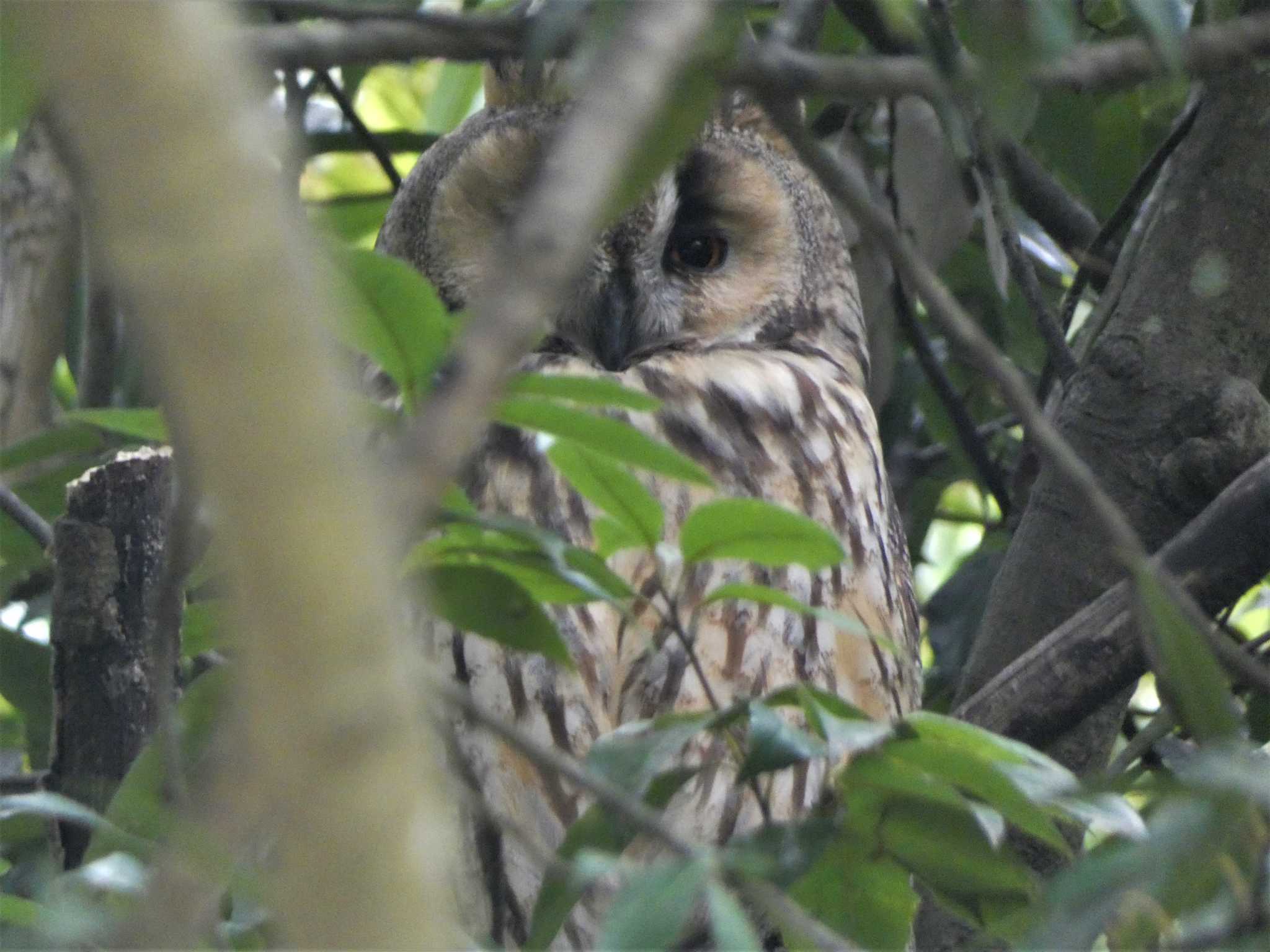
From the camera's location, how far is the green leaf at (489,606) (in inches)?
34.2

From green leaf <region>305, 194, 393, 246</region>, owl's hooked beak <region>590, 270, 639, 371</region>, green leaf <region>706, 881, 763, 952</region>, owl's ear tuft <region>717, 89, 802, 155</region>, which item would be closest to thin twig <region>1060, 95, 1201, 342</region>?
owl's ear tuft <region>717, 89, 802, 155</region>

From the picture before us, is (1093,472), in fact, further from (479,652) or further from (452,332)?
(452,332)

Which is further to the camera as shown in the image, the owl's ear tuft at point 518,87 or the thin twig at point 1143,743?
the owl's ear tuft at point 518,87

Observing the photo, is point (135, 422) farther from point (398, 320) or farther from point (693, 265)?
point (693, 265)

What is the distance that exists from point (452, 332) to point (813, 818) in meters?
0.32

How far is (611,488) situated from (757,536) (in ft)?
0.26

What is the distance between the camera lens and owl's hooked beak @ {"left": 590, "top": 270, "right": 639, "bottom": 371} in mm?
1894

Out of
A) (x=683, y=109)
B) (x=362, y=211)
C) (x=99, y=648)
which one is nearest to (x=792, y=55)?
(x=683, y=109)

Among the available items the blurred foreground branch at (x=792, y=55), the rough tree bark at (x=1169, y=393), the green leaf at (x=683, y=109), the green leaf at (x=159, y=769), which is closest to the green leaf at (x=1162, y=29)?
the blurred foreground branch at (x=792, y=55)

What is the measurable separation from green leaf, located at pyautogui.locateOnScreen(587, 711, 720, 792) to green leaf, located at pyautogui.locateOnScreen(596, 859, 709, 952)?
0.16 metres

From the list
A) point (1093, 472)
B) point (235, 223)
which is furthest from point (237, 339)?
point (1093, 472)

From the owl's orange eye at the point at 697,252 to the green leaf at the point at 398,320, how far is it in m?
1.17

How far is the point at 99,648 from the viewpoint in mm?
1377

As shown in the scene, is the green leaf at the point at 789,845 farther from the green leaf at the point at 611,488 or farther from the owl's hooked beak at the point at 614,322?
the owl's hooked beak at the point at 614,322
